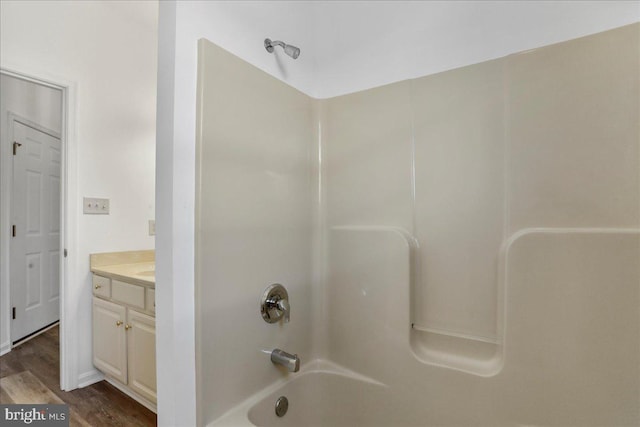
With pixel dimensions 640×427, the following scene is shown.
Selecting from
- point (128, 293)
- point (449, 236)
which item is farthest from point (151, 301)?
point (449, 236)

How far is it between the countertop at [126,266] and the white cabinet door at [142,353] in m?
0.22

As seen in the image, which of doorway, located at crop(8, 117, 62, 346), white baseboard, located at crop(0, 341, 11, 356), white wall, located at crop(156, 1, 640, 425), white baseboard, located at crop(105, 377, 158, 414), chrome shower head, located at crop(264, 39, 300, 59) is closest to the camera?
white wall, located at crop(156, 1, 640, 425)

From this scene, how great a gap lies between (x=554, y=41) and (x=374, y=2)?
2.35ft

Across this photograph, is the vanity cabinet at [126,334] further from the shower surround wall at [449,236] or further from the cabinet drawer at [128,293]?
the shower surround wall at [449,236]

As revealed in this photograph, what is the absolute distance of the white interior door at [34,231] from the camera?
274cm

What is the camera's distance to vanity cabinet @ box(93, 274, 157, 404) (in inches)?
67.7

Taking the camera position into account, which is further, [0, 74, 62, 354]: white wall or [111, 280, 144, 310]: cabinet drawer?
[0, 74, 62, 354]: white wall

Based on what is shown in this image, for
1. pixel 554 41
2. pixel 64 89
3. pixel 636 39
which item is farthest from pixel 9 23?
pixel 636 39

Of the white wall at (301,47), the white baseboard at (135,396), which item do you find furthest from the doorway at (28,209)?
the white wall at (301,47)

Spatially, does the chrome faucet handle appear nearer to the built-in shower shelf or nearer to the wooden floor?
the built-in shower shelf

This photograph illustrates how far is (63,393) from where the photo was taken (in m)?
1.97

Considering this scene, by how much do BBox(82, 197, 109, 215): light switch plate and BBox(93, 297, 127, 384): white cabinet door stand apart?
0.63m

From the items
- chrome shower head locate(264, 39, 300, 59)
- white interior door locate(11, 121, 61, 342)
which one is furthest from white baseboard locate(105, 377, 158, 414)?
chrome shower head locate(264, 39, 300, 59)

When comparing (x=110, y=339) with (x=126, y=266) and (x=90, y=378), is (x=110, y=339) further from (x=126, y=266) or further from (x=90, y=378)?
(x=126, y=266)
